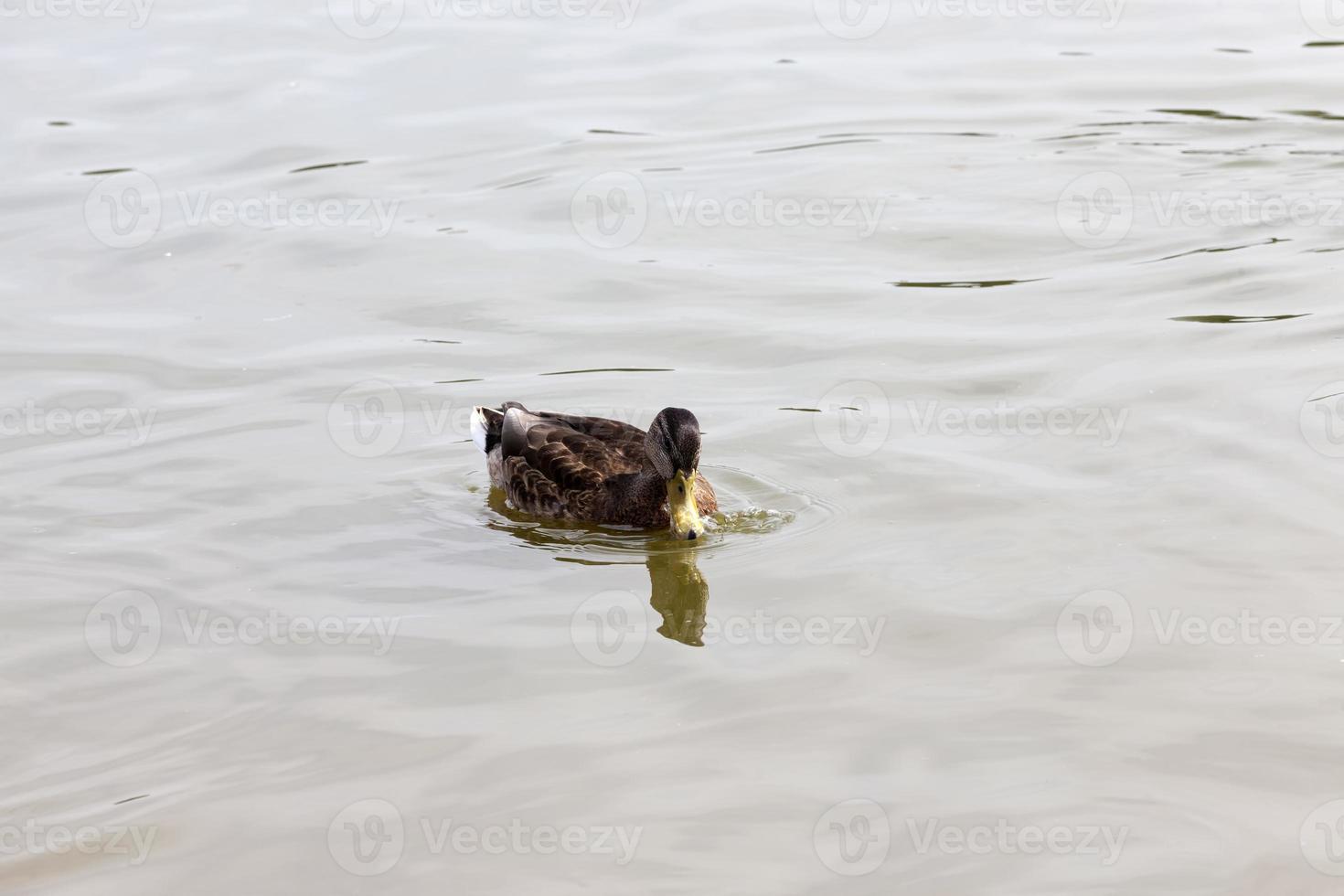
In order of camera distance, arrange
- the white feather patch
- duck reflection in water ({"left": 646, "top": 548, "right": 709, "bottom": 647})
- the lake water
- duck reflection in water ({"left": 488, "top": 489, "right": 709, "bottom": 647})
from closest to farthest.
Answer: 1. the lake water
2. duck reflection in water ({"left": 646, "top": 548, "right": 709, "bottom": 647})
3. duck reflection in water ({"left": 488, "top": 489, "right": 709, "bottom": 647})
4. the white feather patch

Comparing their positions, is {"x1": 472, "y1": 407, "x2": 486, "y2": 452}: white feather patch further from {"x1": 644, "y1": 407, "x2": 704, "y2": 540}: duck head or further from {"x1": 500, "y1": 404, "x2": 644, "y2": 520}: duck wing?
{"x1": 644, "y1": 407, "x2": 704, "y2": 540}: duck head

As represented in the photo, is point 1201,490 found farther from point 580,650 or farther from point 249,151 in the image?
point 249,151

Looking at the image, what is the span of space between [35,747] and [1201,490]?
6.24 meters

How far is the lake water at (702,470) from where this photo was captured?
655 cm

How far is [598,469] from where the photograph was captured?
992 cm

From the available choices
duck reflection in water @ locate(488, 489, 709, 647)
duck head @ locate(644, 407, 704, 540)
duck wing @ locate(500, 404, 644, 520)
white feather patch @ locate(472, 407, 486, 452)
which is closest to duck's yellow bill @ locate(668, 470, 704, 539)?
duck head @ locate(644, 407, 704, 540)

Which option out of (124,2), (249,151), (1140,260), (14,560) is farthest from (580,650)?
(124,2)

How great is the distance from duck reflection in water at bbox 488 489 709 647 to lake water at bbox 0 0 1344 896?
0.04 metres

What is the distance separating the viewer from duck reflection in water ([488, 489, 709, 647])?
842 cm

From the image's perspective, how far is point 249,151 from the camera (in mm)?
17000

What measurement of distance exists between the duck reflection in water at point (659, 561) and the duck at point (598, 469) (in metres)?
0.08

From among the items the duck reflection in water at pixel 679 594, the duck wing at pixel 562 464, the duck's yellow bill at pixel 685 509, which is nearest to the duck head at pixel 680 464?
the duck's yellow bill at pixel 685 509

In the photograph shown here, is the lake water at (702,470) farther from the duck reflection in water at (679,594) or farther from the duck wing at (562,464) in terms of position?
the duck wing at (562,464)

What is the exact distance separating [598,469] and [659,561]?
90 centimetres
